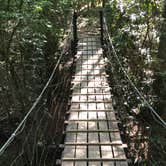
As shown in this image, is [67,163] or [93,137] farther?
[93,137]

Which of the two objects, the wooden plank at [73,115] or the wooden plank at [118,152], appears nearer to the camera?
the wooden plank at [118,152]

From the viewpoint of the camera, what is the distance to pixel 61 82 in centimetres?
535

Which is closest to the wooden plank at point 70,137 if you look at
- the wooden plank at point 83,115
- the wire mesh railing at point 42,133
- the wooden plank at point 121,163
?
the wire mesh railing at point 42,133

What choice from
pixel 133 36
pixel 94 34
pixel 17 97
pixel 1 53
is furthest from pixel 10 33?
pixel 94 34

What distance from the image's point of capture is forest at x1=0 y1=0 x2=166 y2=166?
4.44 meters

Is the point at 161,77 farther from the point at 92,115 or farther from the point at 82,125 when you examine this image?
the point at 82,125

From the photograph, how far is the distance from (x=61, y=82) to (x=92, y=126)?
1.77m

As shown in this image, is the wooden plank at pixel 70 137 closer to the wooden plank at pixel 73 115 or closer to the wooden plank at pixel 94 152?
the wooden plank at pixel 94 152

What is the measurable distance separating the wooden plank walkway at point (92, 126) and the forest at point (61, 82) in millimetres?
287

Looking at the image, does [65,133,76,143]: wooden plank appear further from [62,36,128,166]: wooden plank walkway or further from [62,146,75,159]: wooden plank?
[62,146,75,159]: wooden plank

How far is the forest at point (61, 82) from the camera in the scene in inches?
175

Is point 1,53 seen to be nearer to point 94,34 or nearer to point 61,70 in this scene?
point 61,70

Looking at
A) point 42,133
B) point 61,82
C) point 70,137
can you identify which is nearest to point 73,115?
point 70,137

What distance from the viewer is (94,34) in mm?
8555
